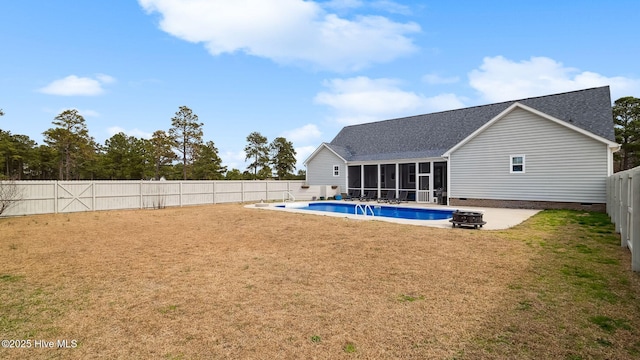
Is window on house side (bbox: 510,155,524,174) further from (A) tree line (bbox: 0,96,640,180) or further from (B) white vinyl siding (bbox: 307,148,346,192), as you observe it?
(A) tree line (bbox: 0,96,640,180)

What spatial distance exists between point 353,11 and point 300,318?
14901 millimetres

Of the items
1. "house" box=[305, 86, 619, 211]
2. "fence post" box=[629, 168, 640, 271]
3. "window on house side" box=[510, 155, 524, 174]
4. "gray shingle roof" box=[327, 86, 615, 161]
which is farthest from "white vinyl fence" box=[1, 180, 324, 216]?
"fence post" box=[629, 168, 640, 271]

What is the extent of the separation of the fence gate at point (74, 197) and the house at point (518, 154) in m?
17.6

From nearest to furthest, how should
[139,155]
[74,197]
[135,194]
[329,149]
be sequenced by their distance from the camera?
[74,197]
[135,194]
[329,149]
[139,155]

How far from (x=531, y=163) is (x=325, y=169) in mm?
15695

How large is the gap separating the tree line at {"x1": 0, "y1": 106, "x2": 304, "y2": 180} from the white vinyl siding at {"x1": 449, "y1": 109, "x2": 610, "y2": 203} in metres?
28.1

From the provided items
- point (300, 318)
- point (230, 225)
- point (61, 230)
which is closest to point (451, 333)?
point (300, 318)

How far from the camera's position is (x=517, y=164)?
17.5 meters

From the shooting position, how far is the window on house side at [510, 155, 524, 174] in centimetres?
1739

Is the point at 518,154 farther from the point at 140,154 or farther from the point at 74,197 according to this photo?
the point at 140,154

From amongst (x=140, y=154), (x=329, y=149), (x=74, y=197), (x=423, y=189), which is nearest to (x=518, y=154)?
(x=423, y=189)

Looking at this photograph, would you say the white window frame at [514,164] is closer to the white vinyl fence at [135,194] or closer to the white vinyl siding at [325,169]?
the white vinyl siding at [325,169]

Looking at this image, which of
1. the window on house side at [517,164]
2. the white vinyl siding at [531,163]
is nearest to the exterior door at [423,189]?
the white vinyl siding at [531,163]

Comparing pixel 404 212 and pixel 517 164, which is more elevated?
pixel 517 164
